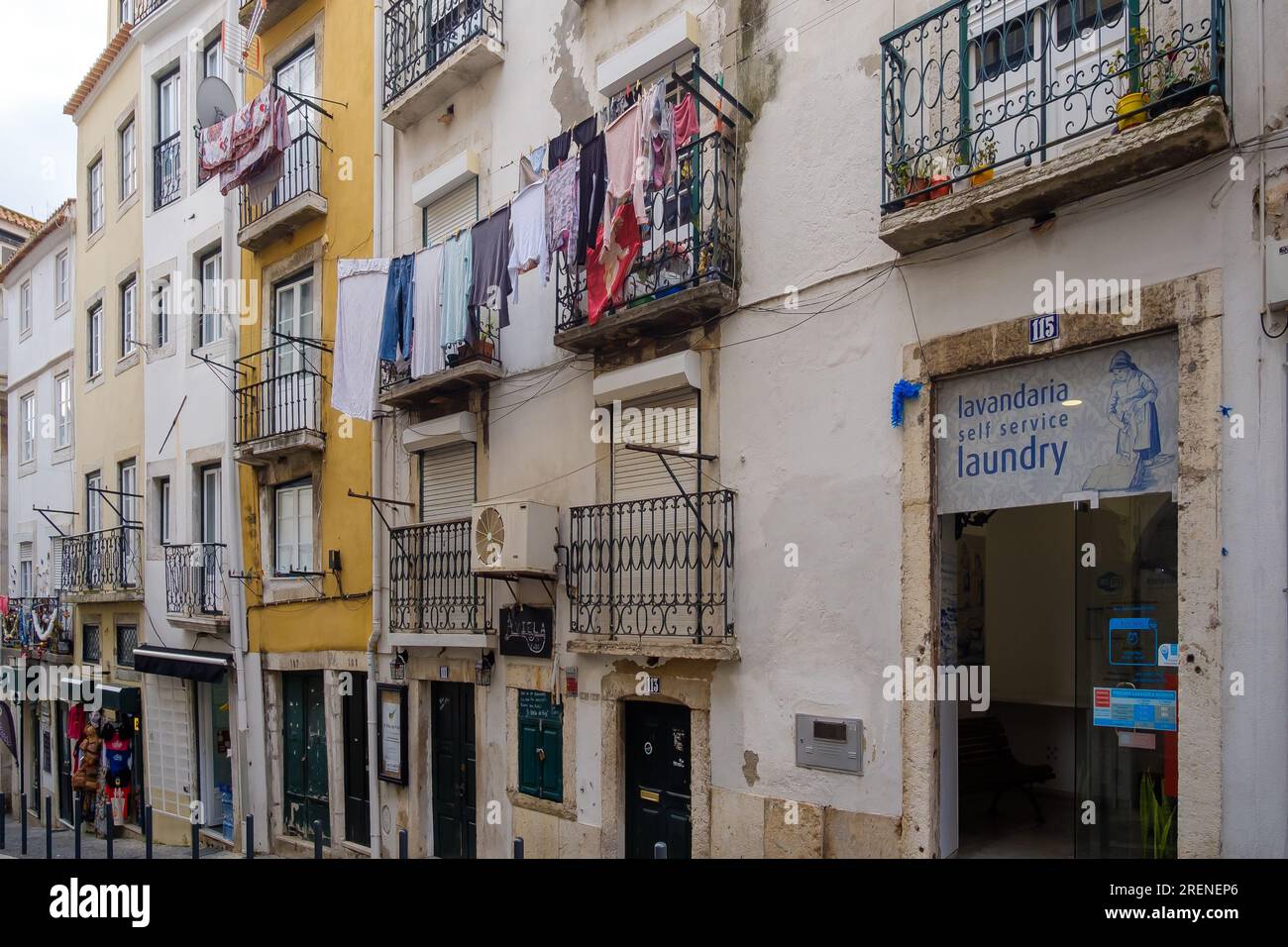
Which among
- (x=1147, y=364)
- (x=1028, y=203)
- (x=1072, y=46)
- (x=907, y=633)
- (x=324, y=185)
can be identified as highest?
(x=324, y=185)


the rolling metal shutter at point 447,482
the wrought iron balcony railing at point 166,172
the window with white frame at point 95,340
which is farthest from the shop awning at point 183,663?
the wrought iron balcony railing at point 166,172

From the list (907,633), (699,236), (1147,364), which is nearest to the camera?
(1147,364)

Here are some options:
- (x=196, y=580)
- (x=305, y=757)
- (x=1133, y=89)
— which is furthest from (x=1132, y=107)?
(x=196, y=580)

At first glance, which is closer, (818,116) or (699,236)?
(818,116)

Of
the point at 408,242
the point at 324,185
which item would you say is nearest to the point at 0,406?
the point at 324,185

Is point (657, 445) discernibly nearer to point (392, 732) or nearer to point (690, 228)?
point (690, 228)

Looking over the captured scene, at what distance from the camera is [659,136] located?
7.51 m

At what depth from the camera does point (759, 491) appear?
7660mm

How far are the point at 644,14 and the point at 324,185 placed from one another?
5.86 metres

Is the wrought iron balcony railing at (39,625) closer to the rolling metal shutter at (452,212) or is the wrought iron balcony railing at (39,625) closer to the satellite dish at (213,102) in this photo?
the satellite dish at (213,102)

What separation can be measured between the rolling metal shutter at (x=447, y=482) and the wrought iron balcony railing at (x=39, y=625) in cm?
1253

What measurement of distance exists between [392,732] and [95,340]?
12.6 metres
